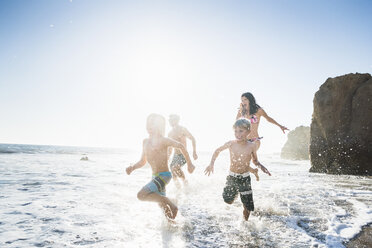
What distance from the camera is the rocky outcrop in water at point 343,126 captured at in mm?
10992

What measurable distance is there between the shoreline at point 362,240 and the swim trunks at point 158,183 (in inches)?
93.8

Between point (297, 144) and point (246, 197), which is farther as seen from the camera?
point (297, 144)

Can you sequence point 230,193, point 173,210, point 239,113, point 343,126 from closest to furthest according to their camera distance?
point 173,210 < point 230,193 < point 239,113 < point 343,126

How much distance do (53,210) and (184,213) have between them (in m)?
2.30

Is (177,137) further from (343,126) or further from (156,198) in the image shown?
(343,126)

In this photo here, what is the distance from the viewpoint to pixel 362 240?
102 inches

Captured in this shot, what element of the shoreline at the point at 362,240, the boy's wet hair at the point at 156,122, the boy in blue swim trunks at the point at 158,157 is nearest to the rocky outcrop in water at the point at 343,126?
the shoreline at the point at 362,240

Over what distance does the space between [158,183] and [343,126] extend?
12.3m

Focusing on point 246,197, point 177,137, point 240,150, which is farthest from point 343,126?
point 246,197

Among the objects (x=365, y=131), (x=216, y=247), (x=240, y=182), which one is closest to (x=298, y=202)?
(x=240, y=182)

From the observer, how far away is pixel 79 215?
372 cm

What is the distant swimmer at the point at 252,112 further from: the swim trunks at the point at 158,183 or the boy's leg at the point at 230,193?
the swim trunks at the point at 158,183

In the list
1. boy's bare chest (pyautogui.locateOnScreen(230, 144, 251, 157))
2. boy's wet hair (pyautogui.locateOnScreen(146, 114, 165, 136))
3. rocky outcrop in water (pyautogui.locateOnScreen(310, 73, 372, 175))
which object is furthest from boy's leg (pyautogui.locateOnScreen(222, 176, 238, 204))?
rocky outcrop in water (pyautogui.locateOnScreen(310, 73, 372, 175))

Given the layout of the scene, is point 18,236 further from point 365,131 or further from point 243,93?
point 365,131
